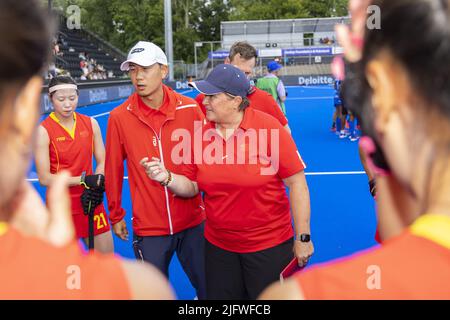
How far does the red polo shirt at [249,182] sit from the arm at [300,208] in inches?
2.4

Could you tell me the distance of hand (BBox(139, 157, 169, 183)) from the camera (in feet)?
9.46

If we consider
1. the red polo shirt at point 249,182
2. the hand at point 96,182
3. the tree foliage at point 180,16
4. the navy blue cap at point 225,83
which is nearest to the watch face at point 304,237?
the red polo shirt at point 249,182

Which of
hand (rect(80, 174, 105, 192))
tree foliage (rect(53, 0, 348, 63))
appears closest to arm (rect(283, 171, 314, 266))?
hand (rect(80, 174, 105, 192))

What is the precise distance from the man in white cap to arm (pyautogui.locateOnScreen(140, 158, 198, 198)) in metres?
0.10

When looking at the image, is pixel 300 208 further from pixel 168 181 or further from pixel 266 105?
pixel 266 105

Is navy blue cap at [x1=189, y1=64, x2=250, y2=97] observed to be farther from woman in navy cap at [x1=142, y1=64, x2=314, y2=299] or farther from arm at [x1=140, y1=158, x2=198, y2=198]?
arm at [x1=140, y1=158, x2=198, y2=198]

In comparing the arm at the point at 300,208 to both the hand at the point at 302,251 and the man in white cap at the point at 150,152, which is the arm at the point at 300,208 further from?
the man in white cap at the point at 150,152

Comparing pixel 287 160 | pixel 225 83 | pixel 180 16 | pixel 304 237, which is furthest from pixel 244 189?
pixel 180 16

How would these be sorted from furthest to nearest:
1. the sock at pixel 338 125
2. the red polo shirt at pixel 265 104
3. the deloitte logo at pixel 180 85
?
the deloitte logo at pixel 180 85, the sock at pixel 338 125, the red polo shirt at pixel 265 104

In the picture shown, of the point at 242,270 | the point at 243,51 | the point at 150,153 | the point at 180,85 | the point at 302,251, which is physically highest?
the point at 243,51

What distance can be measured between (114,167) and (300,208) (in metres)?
1.31

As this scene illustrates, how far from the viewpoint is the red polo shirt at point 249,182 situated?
2781 millimetres

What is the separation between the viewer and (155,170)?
2.90m
